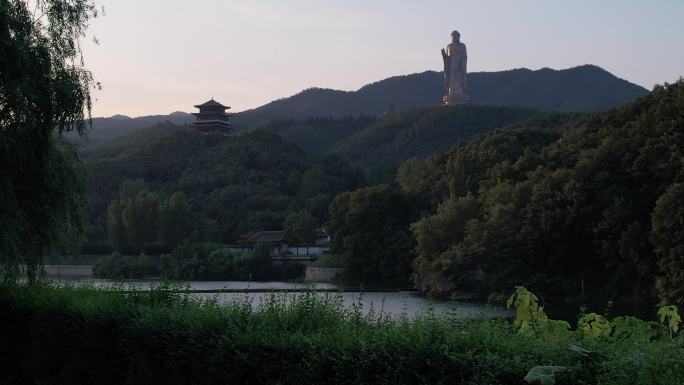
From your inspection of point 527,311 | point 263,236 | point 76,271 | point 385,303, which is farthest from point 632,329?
point 263,236

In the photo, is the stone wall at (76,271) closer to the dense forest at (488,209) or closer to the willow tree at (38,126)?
the dense forest at (488,209)

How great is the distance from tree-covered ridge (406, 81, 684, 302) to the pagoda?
86.6 metres

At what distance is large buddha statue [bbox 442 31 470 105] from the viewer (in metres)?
178

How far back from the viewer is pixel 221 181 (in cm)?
10250

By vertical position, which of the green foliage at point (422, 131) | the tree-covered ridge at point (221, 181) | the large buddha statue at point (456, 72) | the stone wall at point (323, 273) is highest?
the large buddha statue at point (456, 72)

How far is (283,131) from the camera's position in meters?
161

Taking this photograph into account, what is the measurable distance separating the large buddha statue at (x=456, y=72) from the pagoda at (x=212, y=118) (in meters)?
57.8

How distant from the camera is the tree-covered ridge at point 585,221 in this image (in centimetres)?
4100

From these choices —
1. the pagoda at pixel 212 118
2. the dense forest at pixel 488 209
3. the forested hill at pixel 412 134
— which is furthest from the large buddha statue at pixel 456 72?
the dense forest at pixel 488 209

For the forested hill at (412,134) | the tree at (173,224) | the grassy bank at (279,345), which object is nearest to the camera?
the grassy bank at (279,345)

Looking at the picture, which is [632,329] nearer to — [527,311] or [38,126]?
[527,311]

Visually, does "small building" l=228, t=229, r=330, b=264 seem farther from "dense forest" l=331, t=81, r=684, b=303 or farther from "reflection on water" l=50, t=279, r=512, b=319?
"dense forest" l=331, t=81, r=684, b=303

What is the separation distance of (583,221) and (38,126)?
35.9 metres

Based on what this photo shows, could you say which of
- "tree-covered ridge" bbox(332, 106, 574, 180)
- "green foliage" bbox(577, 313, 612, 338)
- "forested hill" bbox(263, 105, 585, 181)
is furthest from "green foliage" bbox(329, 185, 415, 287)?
"tree-covered ridge" bbox(332, 106, 574, 180)
